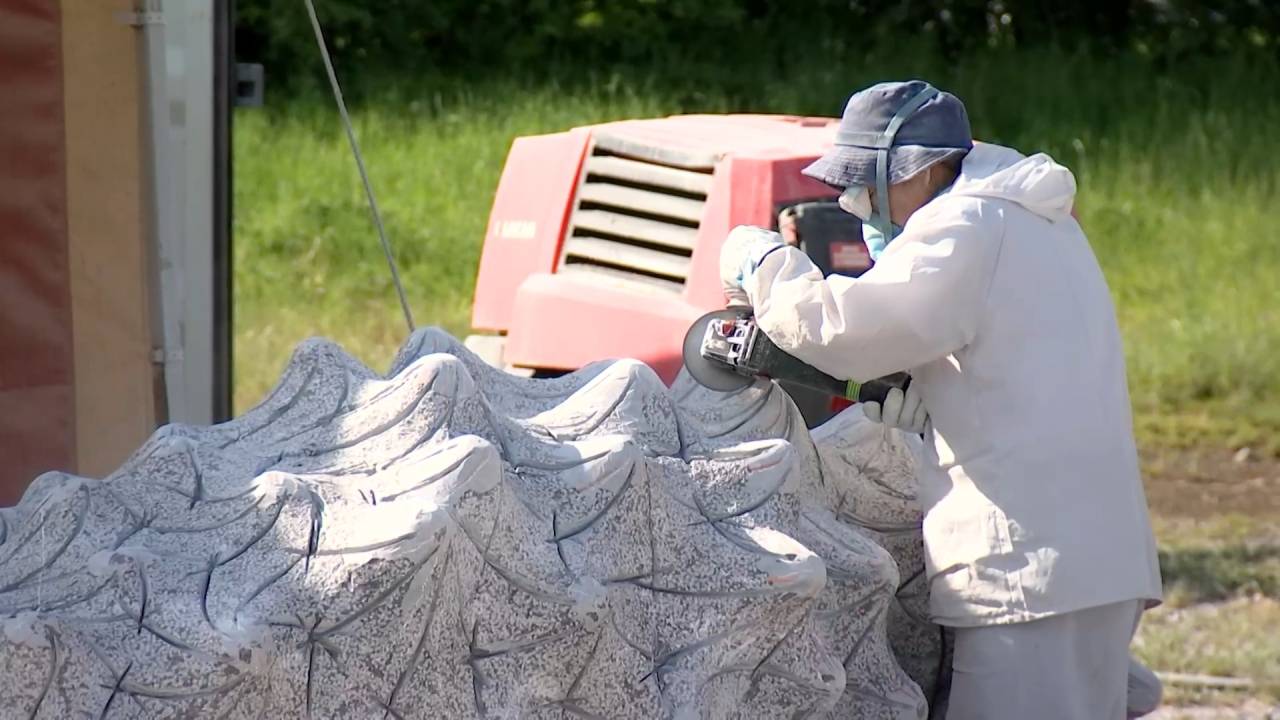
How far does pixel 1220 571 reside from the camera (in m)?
6.02

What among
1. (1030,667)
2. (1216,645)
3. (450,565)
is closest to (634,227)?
(1216,645)

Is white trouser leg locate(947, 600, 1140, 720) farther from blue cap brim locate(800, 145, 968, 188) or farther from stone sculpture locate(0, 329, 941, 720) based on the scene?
blue cap brim locate(800, 145, 968, 188)

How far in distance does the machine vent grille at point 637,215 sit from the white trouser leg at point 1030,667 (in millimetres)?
2331

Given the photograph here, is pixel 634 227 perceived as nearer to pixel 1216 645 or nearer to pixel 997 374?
pixel 1216 645

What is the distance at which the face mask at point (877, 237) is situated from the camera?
3094mm

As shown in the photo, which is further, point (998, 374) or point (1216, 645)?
point (1216, 645)

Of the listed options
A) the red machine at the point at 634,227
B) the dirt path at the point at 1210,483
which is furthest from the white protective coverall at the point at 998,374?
the dirt path at the point at 1210,483

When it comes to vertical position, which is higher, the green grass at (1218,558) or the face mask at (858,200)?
the face mask at (858,200)

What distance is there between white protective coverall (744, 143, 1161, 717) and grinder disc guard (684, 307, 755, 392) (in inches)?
4.9

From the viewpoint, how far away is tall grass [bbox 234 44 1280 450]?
8508 mm

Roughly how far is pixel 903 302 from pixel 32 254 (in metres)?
2.35

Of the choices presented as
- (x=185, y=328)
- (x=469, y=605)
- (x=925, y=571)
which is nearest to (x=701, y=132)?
(x=185, y=328)

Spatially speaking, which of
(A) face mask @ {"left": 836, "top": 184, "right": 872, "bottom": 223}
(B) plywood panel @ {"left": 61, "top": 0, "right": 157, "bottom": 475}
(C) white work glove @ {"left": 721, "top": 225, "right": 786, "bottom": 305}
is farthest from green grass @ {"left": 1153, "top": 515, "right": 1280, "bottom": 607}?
(B) plywood panel @ {"left": 61, "top": 0, "right": 157, "bottom": 475}

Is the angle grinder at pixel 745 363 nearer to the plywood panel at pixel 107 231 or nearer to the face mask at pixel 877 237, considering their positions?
the face mask at pixel 877 237
